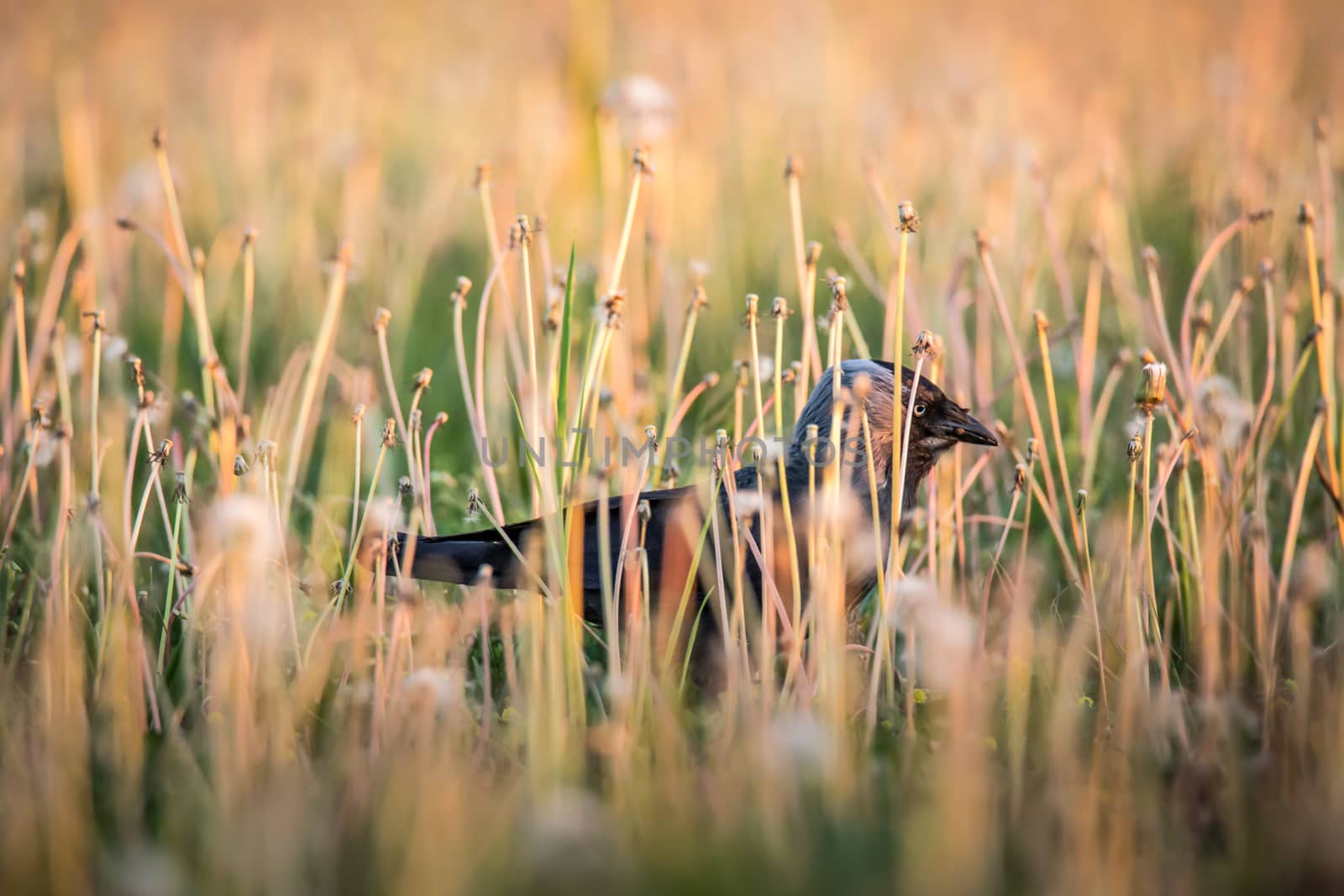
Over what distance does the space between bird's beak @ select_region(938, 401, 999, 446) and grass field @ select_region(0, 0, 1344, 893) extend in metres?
0.11

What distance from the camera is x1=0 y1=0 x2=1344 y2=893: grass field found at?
5.56 feet

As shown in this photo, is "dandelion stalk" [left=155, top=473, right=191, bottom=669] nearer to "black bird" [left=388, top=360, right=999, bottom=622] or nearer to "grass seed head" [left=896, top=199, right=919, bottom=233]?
"black bird" [left=388, top=360, right=999, bottom=622]

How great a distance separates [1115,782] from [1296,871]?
358 millimetres

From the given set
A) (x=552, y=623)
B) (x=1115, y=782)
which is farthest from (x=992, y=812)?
(x=552, y=623)

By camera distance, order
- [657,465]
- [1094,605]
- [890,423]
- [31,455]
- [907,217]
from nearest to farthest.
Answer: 1. [907,217]
2. [1094,605]
3. [31,455]
4. [657,465]
5. [890,423]

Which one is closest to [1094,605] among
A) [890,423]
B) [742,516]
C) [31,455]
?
[742,516]

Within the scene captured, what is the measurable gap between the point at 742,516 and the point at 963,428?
73cm

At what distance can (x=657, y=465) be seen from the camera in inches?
114

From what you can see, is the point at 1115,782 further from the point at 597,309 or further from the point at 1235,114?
the point at 1235,114

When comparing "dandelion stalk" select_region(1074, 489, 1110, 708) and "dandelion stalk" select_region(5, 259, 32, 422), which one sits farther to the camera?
"dandelion stalk" select_region(5, 259, 32, 422)

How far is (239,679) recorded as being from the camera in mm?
1894

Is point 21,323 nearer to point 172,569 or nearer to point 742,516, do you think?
point 172,569

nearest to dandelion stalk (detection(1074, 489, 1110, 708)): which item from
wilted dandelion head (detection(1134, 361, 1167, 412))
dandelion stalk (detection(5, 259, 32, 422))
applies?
wilted dandelion head (detection(1134, 361, 1167, 412))

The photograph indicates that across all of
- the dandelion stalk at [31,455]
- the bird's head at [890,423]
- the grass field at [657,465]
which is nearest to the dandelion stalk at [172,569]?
the grass field at [657,465]
